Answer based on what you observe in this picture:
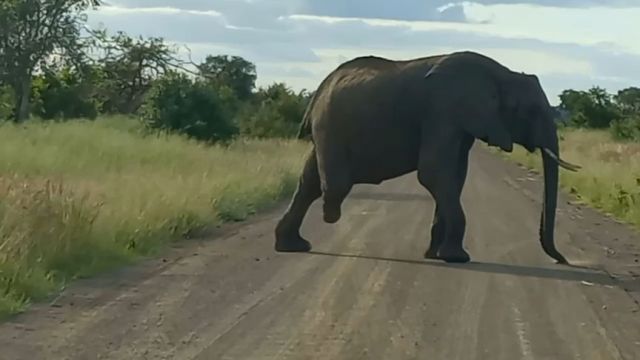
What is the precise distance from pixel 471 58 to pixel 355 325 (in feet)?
20.2

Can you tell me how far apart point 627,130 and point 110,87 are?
1049 inches

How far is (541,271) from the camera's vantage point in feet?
45.1

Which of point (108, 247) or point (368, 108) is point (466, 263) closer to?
point (368, 108)

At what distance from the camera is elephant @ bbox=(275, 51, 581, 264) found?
48.7 feet

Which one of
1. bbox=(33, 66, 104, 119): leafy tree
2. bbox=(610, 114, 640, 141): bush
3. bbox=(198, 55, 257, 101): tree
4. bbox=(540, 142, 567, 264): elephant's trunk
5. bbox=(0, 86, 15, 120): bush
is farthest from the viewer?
bbox=(198, 55, 257, 101): tree

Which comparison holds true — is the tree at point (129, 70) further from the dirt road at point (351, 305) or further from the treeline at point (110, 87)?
the dirt road at point (351, 305)

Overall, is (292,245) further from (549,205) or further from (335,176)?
(549,205)

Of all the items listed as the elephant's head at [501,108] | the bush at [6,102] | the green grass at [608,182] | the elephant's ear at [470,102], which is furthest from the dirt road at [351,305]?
the bush at [6,102]

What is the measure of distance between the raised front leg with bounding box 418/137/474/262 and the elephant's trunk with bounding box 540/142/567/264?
95 cm

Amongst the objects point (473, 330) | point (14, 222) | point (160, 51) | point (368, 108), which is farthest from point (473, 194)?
point (160, 51)

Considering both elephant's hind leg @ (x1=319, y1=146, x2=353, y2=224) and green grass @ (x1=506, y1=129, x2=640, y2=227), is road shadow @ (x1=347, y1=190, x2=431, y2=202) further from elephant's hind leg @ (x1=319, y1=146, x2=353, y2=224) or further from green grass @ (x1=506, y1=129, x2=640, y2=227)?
elephant's hind leg @ (x1=319, y1=146, x2=353, y2=224)

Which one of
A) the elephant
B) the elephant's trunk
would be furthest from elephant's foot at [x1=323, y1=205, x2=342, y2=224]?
the elephant's trunk

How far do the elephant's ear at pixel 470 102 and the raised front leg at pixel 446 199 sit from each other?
32 cm

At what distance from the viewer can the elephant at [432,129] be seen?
1484 cm
